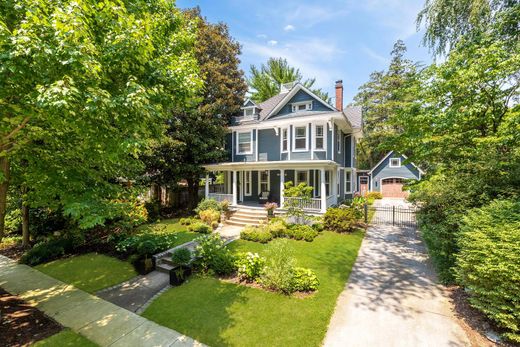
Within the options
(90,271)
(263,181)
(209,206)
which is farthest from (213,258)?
(263,181)

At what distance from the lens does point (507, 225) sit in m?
4.52

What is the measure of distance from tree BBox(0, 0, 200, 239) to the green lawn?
273cm

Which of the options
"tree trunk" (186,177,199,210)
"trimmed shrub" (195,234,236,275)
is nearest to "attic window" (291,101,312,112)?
"tree trunk" (186,177,199,210)

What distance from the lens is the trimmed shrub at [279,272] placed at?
236 inches

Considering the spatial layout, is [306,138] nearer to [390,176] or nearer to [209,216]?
[209,216]

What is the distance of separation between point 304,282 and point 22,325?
20.8 ft

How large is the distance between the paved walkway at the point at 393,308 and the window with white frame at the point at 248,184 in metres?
11.1

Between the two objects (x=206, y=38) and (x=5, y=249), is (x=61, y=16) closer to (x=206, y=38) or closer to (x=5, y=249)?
(x=5, y=249)

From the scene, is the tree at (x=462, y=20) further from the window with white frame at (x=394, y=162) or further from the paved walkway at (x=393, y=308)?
the window with white frame at (x=394, y=162)

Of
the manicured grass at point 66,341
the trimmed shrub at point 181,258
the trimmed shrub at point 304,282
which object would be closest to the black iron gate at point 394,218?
the trimmed shrub at point 304,282

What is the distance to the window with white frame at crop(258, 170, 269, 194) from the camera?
59.6ft

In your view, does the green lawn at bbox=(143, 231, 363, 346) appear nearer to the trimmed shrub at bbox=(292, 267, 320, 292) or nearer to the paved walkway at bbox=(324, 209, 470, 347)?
the trimmed shrub at bbox=(292, 267, 320, 292)

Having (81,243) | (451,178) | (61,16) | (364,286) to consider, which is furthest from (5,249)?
(451,178)

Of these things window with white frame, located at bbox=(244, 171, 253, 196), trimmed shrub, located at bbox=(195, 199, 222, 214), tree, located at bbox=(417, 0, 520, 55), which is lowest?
trimmed shrub, located at bbox=(195, 199, 222, 214)
